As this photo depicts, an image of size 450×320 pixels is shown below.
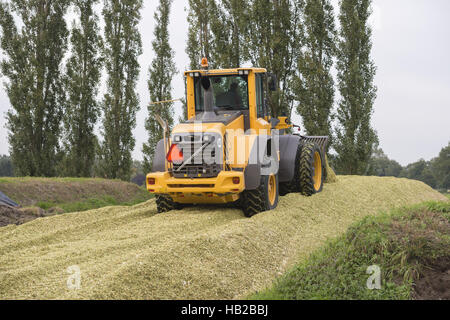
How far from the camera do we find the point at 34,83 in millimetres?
20031

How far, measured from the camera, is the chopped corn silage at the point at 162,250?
471 centimetres

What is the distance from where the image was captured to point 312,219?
28.8ft

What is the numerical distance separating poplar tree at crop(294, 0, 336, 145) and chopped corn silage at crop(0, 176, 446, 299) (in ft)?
33.3

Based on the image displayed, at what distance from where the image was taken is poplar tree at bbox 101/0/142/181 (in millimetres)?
20625

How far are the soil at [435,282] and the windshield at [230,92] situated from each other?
4928mm

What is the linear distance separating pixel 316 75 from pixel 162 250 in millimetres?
15834

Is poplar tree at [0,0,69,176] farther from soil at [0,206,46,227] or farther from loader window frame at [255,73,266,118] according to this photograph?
loader window frame at [255,73,266,118]

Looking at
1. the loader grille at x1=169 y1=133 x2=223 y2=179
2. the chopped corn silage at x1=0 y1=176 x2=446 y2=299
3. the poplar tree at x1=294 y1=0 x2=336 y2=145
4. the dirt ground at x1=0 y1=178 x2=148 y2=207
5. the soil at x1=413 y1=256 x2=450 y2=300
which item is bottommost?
the soil at x1=413 y1=256 x2=450 y2=300

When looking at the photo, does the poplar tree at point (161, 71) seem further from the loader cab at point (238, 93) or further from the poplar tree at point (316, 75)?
the loader cab at point (238, 93)

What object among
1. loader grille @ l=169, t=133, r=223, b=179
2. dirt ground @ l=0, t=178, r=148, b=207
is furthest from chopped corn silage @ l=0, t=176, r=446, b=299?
dirt ground @ l=0, t=178, r=148, b=207

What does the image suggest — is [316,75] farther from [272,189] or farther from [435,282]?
[435,282]

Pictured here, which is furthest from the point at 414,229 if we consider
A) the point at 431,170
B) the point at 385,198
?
the point at 431,170

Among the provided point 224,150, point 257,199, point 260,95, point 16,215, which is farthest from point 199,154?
point 16,215
